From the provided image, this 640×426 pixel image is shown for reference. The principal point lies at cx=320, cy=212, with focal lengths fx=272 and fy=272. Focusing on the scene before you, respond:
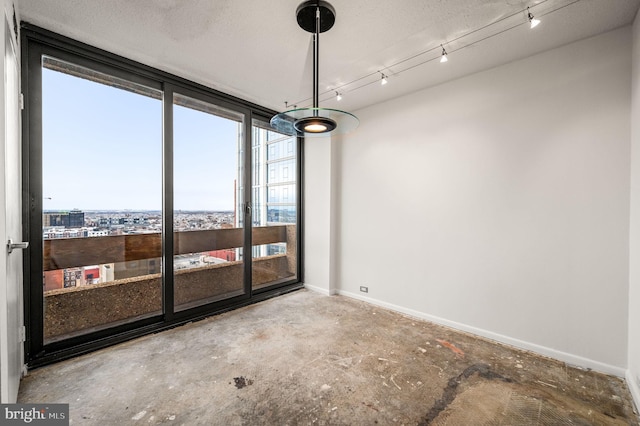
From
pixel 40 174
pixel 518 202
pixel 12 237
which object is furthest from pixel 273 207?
pixel 518 202

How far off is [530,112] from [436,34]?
1203 millimetres

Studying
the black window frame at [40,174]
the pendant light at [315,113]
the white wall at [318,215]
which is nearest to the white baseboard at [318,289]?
the white wall at [318,215]

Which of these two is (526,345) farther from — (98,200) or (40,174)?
(40,174)

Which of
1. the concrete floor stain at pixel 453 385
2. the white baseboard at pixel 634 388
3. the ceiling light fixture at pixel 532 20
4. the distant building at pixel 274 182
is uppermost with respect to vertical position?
the ceiling light fixture at pixel 532 20

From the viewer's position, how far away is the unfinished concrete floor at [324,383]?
1.80m

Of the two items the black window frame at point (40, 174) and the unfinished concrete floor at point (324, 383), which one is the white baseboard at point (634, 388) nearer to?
the unfinished concrete floor at point (324, 383)

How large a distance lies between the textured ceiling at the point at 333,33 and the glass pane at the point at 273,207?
1.27m

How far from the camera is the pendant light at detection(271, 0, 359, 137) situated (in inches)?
77.6

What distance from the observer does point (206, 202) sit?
3.49 m

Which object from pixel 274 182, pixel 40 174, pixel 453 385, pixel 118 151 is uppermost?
pixel 118 151

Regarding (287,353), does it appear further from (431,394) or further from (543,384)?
(543,384)

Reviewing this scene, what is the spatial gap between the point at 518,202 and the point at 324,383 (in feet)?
8.06

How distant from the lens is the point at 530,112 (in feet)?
8.57

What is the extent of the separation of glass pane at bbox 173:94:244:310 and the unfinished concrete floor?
723 mm
